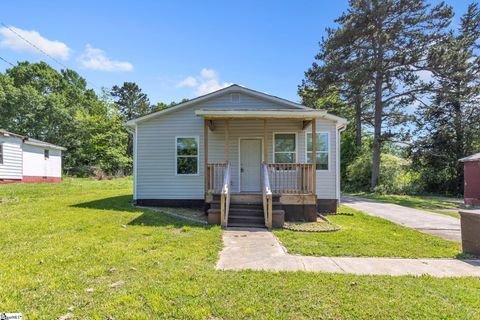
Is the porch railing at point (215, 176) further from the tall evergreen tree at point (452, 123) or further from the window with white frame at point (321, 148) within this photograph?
the tall evergreen tree at point (452, 123)

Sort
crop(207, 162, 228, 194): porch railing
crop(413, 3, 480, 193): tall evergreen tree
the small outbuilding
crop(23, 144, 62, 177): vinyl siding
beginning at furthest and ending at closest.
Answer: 1. crop(23, 144, 62, 177): vinyl siding
2. crop(413, 3, 480, 193): tall evergreen tree
3. the small outbuilding
4. crop(207, 162, 228, 194): porch railing

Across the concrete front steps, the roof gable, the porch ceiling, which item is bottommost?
the concrete front steps

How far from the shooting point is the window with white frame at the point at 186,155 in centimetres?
1005

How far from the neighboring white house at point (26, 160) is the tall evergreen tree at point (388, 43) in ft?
73.1

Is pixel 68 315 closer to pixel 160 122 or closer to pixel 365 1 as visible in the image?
pixel 160 122

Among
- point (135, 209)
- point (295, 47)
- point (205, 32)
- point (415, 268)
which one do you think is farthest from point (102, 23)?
point (415, 268)

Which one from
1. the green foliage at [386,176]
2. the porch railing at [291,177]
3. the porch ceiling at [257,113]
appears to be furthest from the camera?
the green foliage at [386,176]

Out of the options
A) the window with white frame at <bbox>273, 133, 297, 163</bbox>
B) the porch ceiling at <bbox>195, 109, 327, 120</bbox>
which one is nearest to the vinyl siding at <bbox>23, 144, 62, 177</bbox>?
the porch ceiling at <bbox>195, 109, 327, 120</bbox>

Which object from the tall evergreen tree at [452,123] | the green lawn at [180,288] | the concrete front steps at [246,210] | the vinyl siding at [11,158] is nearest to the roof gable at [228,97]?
the concrete front steps at [246,210]

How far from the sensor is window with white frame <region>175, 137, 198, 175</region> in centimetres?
1005

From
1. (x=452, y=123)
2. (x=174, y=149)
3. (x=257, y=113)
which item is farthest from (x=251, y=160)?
(x=452, y=123)

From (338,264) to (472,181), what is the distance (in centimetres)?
1489

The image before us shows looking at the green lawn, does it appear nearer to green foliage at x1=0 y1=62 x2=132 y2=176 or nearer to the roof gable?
the roof gable

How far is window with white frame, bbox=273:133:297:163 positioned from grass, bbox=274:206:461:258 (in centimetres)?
336
